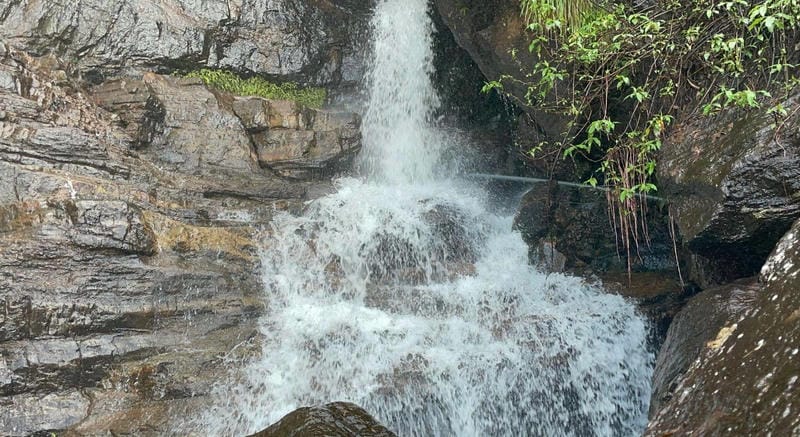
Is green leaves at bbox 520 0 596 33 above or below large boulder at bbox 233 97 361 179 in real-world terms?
above

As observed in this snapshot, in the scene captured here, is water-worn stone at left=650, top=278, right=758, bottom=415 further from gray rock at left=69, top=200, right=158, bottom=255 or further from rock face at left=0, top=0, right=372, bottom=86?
rock face at left=0, top=0, right=372, bottom=86

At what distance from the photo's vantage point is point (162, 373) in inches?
242

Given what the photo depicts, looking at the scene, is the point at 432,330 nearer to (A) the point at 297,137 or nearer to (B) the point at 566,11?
(B) the point at 566,11

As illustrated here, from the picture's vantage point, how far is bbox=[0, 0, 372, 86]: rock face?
Answer: 8.98 metres

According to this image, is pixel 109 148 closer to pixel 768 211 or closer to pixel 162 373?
pixel 162 373

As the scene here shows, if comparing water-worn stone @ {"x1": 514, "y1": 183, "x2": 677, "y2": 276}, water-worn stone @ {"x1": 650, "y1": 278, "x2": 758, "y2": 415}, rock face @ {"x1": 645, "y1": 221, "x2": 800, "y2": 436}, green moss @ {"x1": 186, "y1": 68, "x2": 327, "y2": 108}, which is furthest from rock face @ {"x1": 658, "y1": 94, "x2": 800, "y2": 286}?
green moss @ {"x1": 186, "y1": 68, "x2": 327, "y2": 108}

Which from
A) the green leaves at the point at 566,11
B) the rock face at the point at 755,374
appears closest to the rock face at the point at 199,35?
the green leaves at the point at 566,11

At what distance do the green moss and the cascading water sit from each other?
1881 mm

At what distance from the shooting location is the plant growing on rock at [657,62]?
192 inches

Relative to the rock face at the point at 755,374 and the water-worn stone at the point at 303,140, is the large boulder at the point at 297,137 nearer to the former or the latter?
the water-worn stone at the point at 303,140

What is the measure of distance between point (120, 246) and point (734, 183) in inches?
248

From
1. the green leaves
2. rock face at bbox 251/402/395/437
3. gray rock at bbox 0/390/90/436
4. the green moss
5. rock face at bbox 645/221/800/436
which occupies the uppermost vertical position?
the green leaves

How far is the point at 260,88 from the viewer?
33.1 ft

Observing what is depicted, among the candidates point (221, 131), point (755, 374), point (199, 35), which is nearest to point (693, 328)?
point (755, 374)
